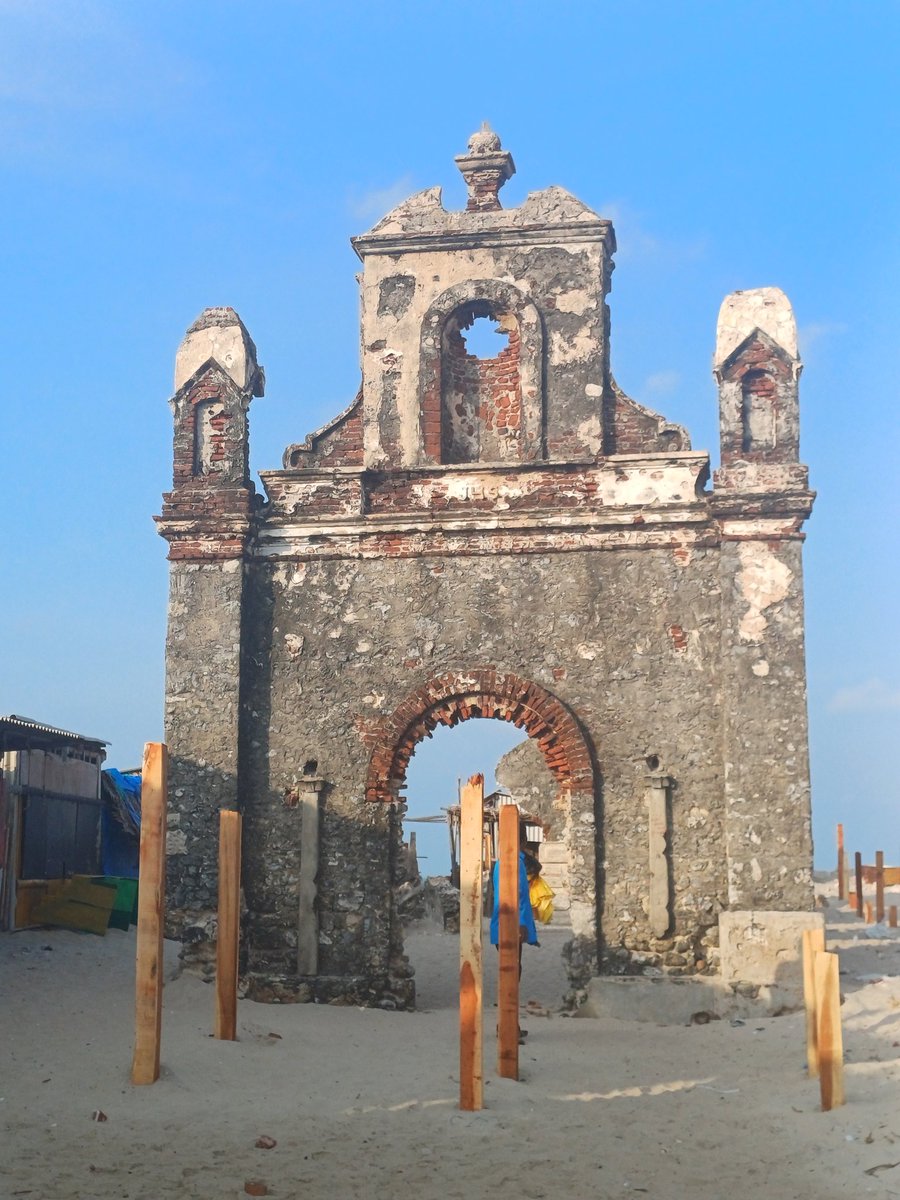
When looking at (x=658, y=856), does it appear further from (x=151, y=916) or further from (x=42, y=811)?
(x=42, y=811)

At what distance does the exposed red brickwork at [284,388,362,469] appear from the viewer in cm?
1557

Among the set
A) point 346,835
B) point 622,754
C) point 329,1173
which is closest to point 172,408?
point 346,835

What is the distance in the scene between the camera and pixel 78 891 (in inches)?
658

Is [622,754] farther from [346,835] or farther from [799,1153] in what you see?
[799,1153]

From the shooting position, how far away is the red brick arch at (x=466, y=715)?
47.4 ft

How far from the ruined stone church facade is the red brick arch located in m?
0.02

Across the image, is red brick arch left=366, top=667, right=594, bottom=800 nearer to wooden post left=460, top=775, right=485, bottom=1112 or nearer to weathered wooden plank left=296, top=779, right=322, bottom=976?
weathered wooden plank left=296, top=779, right=322, bottom=976

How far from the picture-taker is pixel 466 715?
48.4 ft

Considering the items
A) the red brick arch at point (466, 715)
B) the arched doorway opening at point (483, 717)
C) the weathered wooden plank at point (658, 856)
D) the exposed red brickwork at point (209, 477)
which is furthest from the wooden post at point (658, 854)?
the exposed red brickwork at point (209, 477)

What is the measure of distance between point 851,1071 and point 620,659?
16.9 ft

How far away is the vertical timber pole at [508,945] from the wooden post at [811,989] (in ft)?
6.83

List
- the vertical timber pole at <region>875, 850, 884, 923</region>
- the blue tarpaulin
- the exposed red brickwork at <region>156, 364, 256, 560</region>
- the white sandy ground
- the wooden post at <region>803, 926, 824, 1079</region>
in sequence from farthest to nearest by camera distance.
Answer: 1. the vertical timber pole at <region>875, 850, 884, 923</region>
2. the blue tarpaulin
3. the exposed red brickwork at <region>156, 364, 256, 560</region>
4. the wooden post at <region>803, 926, 824, 1079</region>
5. the white sandy ground

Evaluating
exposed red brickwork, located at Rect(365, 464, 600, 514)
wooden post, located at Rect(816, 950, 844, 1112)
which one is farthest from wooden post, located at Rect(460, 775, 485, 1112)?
exposed red brickwork, located at Rect(365, 464, 600, 514)

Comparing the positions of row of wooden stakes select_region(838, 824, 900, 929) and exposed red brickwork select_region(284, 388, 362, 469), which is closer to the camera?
exposed red brickwork select_region(284, 388, 362, 469)
